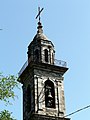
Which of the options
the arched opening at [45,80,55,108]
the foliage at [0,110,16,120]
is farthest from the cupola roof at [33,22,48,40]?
the foliage at [0,110,16,120]

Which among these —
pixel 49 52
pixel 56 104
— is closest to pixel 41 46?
pixel 49 52

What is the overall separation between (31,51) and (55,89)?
3.89m

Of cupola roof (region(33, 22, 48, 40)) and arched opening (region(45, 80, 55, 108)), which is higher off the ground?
cupola roof (region(33, 22, 48, 40))

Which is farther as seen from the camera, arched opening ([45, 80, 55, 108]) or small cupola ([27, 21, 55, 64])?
small cupola ([27, 21, 55, 64])

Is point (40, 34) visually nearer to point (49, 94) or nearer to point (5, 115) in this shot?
point (49, 94)

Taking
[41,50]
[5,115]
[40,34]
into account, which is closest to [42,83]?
[41,50]

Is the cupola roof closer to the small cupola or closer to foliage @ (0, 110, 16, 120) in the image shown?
the small cupola

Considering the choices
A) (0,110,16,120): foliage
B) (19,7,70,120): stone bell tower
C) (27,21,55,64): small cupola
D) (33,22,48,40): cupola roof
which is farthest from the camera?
(33,22,48,40): cupola roof

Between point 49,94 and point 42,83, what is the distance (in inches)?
39.3

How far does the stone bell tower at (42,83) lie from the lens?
1144 inches

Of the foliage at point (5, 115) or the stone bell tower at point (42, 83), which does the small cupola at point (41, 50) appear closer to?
the stone bell tower at point (42, 83)

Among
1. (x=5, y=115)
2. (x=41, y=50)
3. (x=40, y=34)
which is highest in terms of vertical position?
(x=40, y=34)

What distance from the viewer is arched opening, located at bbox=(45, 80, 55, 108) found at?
1173 inches

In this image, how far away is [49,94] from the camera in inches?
1191
